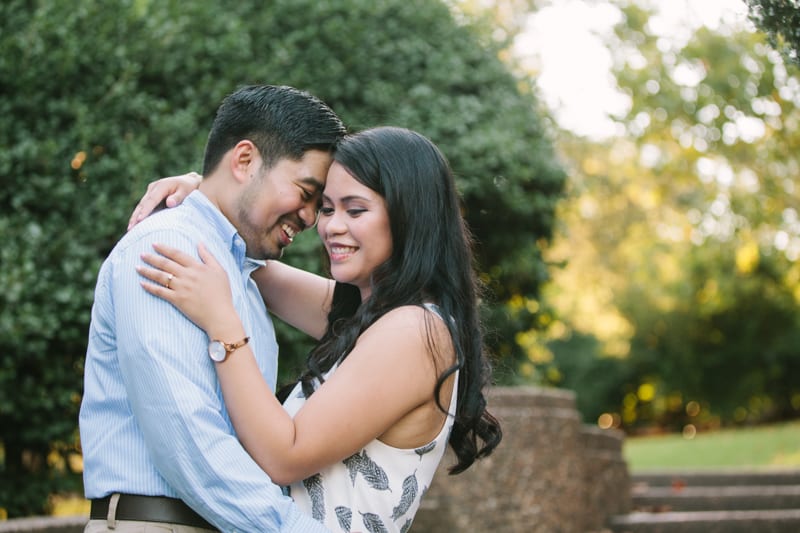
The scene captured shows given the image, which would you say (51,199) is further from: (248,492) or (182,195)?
(248,492)

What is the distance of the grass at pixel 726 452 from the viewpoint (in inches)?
601

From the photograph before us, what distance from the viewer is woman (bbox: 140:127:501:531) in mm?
2578

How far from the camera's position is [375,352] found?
2.74 m

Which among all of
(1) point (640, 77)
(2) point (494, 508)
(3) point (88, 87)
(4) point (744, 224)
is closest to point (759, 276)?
(4) point (744, 224)

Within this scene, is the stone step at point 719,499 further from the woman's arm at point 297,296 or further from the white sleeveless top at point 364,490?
the white sleeveless top at point 364,490

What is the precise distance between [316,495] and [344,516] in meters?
0.10

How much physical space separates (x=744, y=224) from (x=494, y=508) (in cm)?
1074

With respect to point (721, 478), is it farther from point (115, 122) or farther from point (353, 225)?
point (353, 225)

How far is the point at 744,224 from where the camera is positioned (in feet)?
53.4

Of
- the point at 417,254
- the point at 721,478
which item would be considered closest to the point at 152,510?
the point at 417,254

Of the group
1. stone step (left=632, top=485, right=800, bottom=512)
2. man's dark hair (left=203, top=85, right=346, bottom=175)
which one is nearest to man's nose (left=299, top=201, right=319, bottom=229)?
man's dark hair (left=203, top=85, right=346, bottom=175)

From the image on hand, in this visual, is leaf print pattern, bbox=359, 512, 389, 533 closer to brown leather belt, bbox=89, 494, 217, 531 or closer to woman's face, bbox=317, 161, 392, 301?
brown leather belt, bbox=89, 494, 217, 531

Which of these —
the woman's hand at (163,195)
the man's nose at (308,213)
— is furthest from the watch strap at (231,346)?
the woman's hand at (163,195)

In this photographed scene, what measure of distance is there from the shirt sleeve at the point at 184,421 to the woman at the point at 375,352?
0.06 meters
